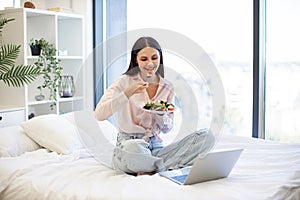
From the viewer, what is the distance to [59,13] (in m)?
3.47

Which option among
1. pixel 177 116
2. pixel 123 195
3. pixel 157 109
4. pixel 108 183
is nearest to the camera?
pixel 123 195

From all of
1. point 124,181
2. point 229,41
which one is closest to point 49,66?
point 229,41

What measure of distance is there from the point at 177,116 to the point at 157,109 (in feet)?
0.65

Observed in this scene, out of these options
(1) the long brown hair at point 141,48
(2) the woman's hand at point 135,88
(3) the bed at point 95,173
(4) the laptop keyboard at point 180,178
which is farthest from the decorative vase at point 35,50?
(4) the laptop keyboard at point 180,178

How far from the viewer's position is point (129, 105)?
81.7 inches

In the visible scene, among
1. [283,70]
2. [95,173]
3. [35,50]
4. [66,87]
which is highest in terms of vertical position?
[35,50]

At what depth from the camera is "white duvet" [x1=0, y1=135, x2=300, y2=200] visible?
169 centimetres

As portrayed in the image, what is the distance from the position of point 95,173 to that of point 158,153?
329mm

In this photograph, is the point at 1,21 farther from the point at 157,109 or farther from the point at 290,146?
the point at 290,146

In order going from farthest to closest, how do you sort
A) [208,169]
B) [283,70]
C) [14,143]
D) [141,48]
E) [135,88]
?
[283,70]
[14,143]
[141,48]
[135,88]
[208,169]

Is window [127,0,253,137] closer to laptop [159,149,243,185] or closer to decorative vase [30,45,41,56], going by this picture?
decorative vase [30,45,41,56]

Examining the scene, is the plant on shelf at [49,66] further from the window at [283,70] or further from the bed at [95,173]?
the window at [283,70]

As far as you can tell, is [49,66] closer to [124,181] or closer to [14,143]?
[14,143]

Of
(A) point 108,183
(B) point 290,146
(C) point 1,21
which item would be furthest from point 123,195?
(C) point 1,21
